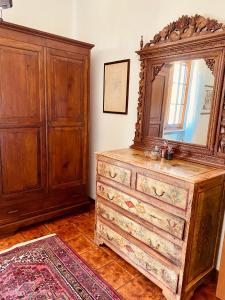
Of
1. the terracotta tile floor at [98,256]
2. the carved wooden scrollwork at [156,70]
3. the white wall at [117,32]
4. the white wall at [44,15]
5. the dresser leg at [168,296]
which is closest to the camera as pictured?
the dresser leg at [168,296]

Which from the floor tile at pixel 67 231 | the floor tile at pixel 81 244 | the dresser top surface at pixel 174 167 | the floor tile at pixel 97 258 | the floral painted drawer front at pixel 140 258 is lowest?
the floor tile at pixel 97 258

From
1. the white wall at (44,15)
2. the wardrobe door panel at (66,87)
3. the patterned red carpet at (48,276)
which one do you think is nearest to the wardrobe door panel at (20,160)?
the wardrobe door panel at (66,87)

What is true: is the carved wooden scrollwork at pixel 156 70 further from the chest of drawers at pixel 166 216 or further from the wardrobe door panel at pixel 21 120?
the wardrobe door panel at pixel 21 120

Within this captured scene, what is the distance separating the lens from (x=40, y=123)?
2338 mm

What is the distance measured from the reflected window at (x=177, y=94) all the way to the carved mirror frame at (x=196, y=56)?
8cm

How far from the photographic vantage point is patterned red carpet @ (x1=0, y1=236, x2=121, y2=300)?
1631 mm

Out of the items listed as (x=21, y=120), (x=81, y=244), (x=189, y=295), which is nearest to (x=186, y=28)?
(x=21, y=120)

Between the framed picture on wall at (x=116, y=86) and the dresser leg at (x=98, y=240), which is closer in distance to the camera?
the dresser leg at (x=98, y=240)

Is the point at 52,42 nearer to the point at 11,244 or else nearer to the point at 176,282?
the point at 11,244

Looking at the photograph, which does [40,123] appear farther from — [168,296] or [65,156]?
[168,296]

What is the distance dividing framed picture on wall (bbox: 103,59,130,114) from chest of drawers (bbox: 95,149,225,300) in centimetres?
77

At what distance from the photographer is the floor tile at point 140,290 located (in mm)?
1648

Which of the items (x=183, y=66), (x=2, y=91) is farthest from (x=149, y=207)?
(x=2, y=91)

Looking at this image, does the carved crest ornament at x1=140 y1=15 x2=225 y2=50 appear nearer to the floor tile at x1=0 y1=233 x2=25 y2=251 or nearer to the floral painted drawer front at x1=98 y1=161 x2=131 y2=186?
the floral painted drawer front at x1=98 y1=161 x2=131 y2=186
